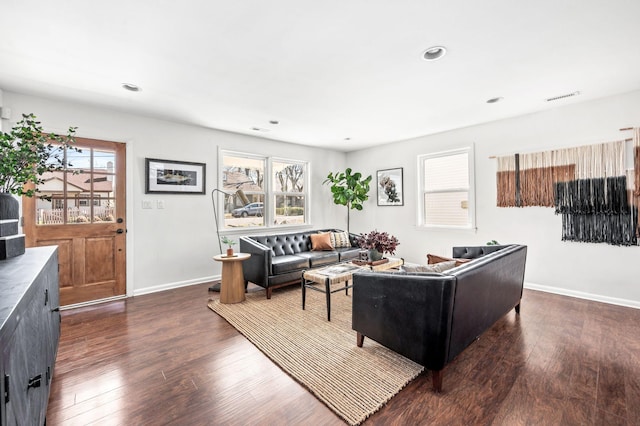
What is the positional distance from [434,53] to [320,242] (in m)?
3.11

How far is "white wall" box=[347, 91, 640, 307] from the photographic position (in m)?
Result: 3.37

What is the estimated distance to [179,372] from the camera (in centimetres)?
207


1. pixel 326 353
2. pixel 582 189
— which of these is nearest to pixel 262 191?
pixel 326 353

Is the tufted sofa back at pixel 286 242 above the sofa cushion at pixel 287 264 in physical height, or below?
above

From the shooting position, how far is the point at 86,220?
3578 millimetres

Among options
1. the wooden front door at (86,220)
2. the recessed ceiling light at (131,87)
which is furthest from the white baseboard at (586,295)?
the wooden front door at (86,220)

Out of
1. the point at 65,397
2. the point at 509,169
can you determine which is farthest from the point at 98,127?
the point at 509,169

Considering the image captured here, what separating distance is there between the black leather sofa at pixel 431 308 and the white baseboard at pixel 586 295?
213cm

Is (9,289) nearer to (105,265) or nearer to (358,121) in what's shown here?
(105,265)

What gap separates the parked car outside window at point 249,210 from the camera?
4969 mm

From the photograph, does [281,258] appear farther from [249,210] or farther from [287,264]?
[249,210]

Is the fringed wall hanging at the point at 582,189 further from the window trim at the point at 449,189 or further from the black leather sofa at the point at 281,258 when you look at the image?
the black leather sofa at the point at 281,258

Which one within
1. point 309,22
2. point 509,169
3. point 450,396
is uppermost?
point 309,22

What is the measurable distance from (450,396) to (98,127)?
464 centimetres
